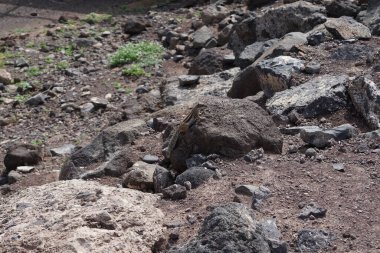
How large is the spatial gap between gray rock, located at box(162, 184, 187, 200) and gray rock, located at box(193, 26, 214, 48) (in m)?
5.62

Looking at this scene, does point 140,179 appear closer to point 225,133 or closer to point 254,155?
point 225,133

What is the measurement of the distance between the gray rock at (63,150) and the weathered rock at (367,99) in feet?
9.64

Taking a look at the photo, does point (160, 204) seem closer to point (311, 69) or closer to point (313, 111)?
point (313, 111)

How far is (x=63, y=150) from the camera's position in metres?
6.70

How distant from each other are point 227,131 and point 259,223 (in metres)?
1.08

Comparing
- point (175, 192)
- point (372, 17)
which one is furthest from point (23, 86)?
point (175, 192)

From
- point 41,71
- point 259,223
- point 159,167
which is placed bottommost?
point 41,71

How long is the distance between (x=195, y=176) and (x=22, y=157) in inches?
115

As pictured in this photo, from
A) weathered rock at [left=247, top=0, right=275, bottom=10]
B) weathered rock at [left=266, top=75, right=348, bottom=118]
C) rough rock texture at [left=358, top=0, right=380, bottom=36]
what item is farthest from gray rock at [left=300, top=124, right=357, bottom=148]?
weathered rock at [left=247, top=0, right=275, bottom=10]

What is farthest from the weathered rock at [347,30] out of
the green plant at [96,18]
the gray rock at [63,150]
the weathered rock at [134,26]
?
the green plant at [96,18]

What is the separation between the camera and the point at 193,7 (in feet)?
38.4

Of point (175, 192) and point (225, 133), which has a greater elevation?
point (225, 133)

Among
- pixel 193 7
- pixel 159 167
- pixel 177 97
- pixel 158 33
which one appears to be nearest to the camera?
pixel 159 167

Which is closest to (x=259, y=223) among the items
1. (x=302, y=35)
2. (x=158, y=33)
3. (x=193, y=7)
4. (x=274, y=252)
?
(x=274, y=252)
